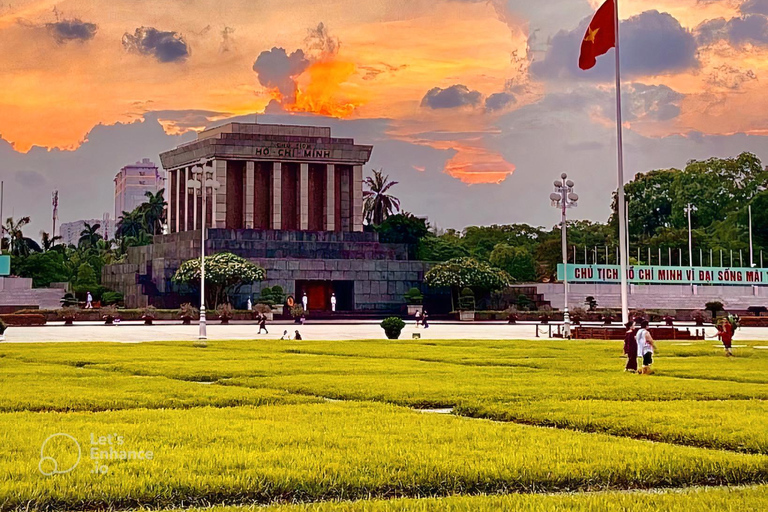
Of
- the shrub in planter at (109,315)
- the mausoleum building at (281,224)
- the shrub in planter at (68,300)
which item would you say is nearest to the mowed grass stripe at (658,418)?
the shrub in planter at (109,315)

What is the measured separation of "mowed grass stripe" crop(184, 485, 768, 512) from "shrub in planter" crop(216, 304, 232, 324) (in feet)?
173

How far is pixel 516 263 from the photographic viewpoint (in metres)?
91.3

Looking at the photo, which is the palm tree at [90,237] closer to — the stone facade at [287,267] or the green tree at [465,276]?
the stone facade at [287,267]

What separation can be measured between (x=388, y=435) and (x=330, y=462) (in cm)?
205

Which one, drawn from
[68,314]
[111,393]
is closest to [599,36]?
[111,393]

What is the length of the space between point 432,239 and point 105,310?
36.9m

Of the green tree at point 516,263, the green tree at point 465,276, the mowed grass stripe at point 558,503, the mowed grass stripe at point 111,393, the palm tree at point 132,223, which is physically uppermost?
the palm tree at point 132,223

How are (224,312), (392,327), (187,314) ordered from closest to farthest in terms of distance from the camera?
(392,327) → (187,314) → (224,312)

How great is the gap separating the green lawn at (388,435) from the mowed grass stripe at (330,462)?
2cm

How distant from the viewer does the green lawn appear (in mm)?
9094

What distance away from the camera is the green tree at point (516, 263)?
3575 inches

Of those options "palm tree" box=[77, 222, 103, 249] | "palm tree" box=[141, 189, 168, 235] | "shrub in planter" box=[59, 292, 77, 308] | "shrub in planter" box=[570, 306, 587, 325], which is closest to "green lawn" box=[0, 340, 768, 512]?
"shrub in planter" box=[570, 306, 587, 325]

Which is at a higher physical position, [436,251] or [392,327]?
[436,251]

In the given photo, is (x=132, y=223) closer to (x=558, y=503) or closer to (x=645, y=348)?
(x=645, y=348)
